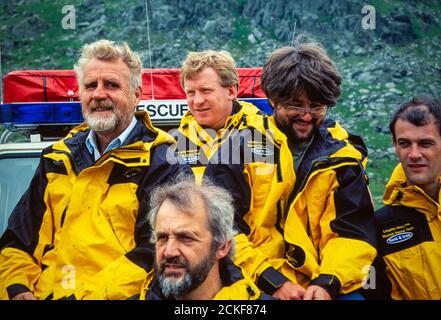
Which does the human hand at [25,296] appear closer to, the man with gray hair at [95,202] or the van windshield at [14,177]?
the man with gray hair at [95,202]

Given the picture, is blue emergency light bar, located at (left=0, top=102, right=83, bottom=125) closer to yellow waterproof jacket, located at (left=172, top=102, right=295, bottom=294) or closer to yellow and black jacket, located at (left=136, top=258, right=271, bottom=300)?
yellow waterproof jacket, located at (left=172, top=102, right=295, bottom=294)

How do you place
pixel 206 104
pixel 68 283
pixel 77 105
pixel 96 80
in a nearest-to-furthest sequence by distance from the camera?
pixel 68 283 → pixel 96 80 → pixel 206 104 → pixel 77 105

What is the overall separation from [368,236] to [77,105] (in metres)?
2.20

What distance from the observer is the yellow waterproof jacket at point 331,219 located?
2.73 m

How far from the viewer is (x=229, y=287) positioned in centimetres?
263

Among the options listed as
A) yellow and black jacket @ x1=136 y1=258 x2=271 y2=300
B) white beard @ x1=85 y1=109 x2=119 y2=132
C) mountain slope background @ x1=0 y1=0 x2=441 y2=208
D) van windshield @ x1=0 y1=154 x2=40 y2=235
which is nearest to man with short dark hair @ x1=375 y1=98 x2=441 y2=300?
yellow and black jacket @ x1=136 y1=258 x2=271 y2=300

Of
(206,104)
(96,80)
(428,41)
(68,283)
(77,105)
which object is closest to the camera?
(68,283)

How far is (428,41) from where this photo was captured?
1098 cm

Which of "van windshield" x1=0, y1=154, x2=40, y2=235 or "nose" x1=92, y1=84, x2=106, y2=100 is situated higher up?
"nose" x1=92, y1=84, x2=106, y2=100

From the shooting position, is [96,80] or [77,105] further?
[77,105]

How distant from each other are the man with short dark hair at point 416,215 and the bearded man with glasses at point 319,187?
0.67 ft

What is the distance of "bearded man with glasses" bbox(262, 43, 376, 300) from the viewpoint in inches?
107

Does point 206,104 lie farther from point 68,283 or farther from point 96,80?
point 68,283

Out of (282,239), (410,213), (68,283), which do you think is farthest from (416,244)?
(68,283)
